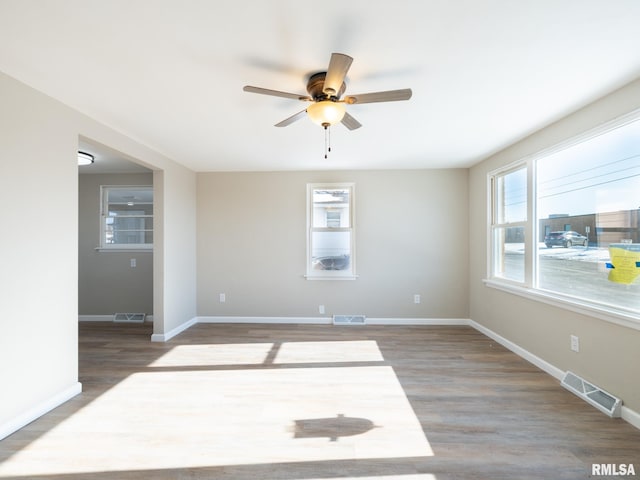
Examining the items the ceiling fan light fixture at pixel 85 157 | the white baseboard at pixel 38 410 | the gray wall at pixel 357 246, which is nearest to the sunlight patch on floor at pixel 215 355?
the white baseboard at pixel 38 410

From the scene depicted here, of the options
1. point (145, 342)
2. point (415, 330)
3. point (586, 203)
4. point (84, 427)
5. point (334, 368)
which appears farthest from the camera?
point (415, 330)

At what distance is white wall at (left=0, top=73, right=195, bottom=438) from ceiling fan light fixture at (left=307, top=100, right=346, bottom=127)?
1.95 m

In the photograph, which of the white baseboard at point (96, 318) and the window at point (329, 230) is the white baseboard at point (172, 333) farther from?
the window at point (329, 230)

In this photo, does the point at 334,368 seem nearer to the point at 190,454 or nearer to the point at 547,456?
the point at 190,454

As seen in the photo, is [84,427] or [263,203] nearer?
[84,427]

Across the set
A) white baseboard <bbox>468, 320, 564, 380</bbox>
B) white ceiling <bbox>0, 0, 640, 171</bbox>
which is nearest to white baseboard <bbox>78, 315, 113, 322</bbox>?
white ceiling <bbox>0, 0, 640, 171</bbox>

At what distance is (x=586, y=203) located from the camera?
8.63 feet

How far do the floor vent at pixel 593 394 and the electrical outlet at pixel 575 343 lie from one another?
0.21m

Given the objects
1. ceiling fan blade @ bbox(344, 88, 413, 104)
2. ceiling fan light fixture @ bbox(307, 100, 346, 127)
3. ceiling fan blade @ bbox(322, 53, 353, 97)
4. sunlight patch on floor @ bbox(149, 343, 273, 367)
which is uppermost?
ceiling fan blade @ bbox(322, 53, 353, 97)

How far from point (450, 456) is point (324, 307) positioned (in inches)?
121

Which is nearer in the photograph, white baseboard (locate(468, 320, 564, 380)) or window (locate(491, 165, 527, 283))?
white baseboard (locate(468, 320, 564, 380))

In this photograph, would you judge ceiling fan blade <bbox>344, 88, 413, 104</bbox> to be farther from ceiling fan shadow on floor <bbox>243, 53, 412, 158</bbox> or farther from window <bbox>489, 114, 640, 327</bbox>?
window <bbox>489, 114, 640, 327</bbox>

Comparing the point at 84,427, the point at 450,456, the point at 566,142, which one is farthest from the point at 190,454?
the point at 566,142

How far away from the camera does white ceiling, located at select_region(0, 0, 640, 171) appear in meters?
1.49
